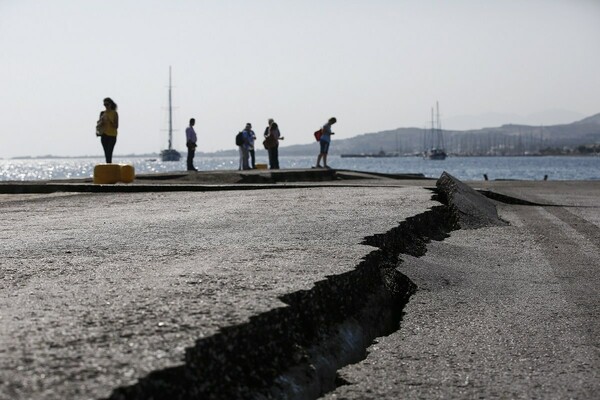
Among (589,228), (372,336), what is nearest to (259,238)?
(372,336)

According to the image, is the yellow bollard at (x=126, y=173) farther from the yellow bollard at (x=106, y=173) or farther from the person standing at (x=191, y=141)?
the person standing at (x=191, y=141)

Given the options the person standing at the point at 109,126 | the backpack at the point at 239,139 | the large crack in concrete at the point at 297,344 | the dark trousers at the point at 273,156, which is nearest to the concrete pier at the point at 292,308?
the large crack in concrete at the point at 297,344

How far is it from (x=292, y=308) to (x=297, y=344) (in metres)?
0.18

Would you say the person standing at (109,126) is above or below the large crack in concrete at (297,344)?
above

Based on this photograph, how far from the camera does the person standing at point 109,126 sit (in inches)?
691

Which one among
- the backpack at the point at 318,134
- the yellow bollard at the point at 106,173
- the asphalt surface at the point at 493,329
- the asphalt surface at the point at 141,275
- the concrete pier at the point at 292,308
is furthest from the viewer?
the backpack at the point at 318,134

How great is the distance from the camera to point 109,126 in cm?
1762

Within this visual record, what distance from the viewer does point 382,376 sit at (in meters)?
3.68

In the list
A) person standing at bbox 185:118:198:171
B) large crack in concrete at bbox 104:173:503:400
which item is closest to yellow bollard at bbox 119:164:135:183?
person standing at bbox 185:118:198:171

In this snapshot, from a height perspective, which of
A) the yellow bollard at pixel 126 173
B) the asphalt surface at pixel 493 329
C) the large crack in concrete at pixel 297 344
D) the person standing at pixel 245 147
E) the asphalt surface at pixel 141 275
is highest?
the person standing at pixel 245 147

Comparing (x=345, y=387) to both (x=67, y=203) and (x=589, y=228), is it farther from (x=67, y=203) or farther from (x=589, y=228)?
(x=67, y=203)

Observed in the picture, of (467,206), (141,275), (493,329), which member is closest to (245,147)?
(467,206)

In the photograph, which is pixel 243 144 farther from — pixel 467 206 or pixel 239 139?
pixel 467 206

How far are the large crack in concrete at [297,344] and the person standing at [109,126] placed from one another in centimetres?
1273
